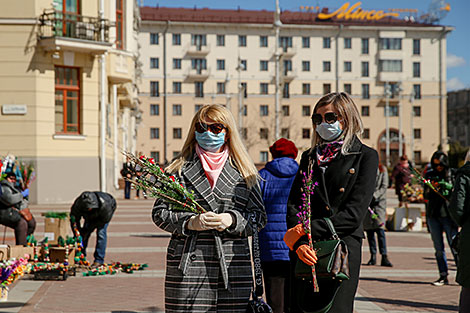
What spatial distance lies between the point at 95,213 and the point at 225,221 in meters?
6.97

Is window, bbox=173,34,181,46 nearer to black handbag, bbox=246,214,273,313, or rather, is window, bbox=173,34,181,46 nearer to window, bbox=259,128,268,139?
window, bbox=259,128,268,139

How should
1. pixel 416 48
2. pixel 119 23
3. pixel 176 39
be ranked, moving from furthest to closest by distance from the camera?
pixel 416 48
pixel 176 39
pixel 119 23

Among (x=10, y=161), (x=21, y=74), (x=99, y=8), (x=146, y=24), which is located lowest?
(x=10, y=161)

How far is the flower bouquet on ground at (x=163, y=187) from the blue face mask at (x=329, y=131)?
0.87 meters

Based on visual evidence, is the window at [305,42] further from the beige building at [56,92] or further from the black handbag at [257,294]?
the black handbag at [257,294]

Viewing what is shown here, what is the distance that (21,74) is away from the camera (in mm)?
26562

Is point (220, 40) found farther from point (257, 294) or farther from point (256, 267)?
point (257, 294)

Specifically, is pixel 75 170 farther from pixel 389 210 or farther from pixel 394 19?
pixel 394 19

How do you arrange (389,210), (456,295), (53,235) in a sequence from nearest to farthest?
(456,295), (53,235), (389,210)

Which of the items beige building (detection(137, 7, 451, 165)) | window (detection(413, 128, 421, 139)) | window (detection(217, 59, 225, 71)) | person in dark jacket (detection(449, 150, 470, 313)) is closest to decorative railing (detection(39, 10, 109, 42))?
person in dark jacket (detection(449, 150, 470, 313))

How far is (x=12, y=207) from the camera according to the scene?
10906 mm

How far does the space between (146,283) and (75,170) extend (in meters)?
19.0

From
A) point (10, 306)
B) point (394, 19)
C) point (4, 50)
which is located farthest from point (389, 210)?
point (394, 19)

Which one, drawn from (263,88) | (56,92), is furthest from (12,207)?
(263,88)
